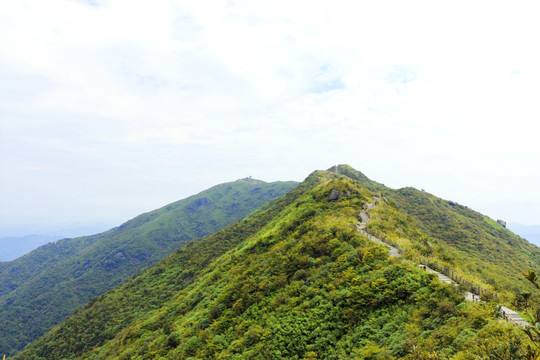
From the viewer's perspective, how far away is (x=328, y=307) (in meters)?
18.7

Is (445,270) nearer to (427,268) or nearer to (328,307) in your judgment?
(427,268)

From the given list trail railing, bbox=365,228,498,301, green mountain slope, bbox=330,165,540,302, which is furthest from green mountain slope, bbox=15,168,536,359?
green mountain slope, bbox=330,165,540,302

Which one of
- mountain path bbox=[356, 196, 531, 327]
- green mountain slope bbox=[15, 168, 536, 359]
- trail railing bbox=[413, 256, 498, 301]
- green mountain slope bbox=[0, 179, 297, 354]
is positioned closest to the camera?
mountain path bbox=[356, 196, 531, 327]

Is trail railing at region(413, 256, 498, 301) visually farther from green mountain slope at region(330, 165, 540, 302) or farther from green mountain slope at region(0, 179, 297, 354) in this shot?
green mountain slope at region(0, 179, 297, 354)

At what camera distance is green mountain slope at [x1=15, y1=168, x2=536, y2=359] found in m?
12.6

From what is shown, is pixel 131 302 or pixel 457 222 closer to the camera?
pixel 131 302

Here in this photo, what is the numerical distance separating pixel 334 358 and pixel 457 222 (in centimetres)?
7613

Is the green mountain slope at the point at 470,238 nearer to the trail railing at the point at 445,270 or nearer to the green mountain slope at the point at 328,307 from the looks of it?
the trail railing at the point at 445,270

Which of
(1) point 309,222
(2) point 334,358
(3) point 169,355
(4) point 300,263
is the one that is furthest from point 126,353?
(2) point 334,358

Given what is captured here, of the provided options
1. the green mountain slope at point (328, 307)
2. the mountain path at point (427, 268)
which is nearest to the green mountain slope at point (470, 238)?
the mountain path at point (427, 268)

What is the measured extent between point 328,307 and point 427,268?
8.58m

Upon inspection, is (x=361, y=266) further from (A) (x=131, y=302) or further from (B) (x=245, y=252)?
(A) (x=131, y=302)

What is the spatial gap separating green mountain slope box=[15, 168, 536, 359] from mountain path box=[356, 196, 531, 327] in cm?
61

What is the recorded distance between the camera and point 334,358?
49.6 ft
